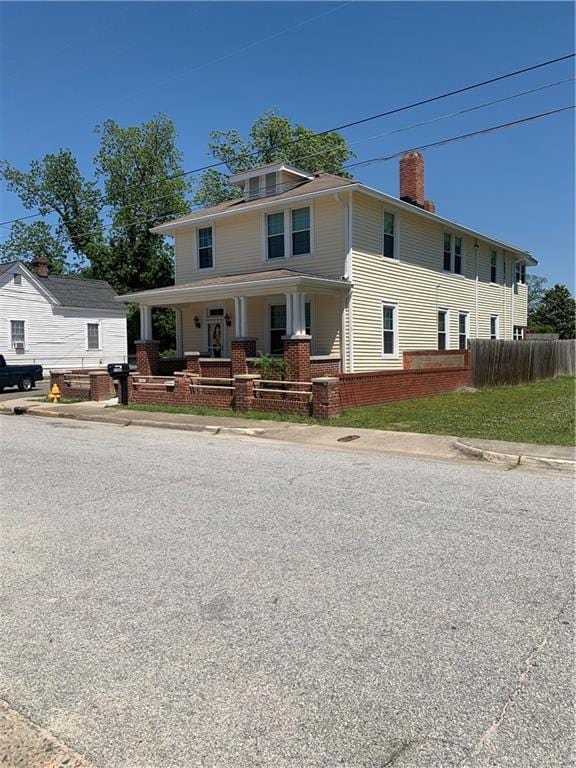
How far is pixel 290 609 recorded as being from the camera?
3939 mm

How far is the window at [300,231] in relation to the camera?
63.8 feet

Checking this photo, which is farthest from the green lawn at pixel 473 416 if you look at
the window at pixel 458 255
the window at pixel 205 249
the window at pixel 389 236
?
the window at pixel 458 255

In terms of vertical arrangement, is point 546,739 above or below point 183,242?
below

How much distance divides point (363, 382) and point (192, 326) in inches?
392

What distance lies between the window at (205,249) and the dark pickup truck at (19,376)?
10314mm

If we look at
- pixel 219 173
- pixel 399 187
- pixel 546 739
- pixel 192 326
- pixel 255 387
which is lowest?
pixel 546 739

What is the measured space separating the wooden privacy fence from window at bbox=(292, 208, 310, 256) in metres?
7.86

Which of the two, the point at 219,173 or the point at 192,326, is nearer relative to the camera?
the point at 192,326

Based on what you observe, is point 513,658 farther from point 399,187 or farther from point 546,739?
point 399,187

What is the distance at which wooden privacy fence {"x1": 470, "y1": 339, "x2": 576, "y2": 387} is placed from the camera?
2308 centimetres

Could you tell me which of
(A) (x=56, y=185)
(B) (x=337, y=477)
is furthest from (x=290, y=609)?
(A) (x=56, y=185)

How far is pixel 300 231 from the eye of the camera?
1964 centimetres

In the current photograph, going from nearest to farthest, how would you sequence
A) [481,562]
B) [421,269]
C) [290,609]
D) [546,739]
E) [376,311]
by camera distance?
1. [546,739]
2. [290,609]
3. [481,562]
4. [376,311]
5. [421,269]

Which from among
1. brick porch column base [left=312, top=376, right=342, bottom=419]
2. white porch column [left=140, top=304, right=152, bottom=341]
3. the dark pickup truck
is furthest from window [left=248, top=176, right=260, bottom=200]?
the dark pickup truck
